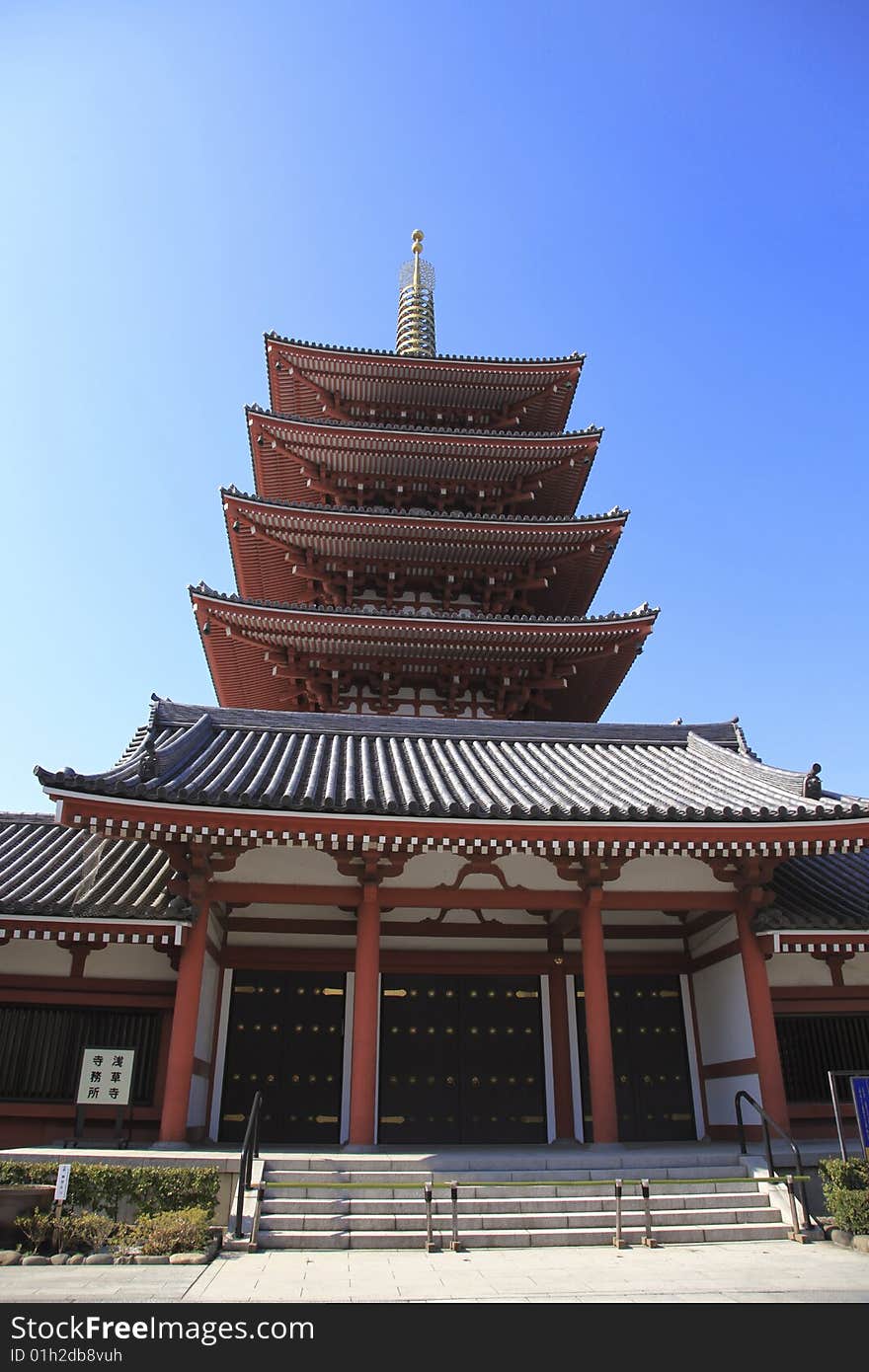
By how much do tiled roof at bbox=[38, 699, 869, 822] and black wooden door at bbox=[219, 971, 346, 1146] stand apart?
3.31m

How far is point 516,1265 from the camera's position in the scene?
7.42 meters

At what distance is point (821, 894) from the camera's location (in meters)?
13.3

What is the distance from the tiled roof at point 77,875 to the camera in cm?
1124

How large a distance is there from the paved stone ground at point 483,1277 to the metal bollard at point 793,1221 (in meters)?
0.44

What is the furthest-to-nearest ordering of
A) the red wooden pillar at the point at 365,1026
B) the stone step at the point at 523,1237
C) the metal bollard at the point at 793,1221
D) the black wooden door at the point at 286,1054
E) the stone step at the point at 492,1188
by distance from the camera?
the black wooden door at the point at 286,1054 < the red wooden pillar at the point at 365,1026 < the stone step at the point at 492,1188 < the metal bollard at the point at 793,1221 < the stone step at the point at 523,1237

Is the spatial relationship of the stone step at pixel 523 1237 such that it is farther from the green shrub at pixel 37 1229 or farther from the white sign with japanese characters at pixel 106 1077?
the white sign with japanese characters at pixel 106 1077

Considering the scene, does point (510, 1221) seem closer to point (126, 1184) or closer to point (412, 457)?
point (126, 1184)

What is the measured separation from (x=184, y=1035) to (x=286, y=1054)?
8.37 ft

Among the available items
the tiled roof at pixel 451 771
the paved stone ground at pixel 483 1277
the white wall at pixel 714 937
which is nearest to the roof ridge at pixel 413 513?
the tiled roof at pixel 451 771

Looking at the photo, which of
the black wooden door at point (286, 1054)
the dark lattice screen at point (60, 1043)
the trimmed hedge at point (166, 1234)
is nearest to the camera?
the trimmed hedge at point (166, 1234)

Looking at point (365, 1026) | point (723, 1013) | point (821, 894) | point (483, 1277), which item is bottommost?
point (483, 1277)

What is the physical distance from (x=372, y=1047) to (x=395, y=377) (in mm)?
16696

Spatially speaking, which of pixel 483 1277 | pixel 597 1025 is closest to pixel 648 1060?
pixel 597 1025

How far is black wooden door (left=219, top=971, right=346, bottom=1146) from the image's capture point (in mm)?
12641
